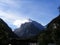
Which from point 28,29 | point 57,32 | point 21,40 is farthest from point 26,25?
point 57,32

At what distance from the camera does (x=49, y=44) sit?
139 ft

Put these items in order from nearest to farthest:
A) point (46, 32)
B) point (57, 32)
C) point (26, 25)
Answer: point (57, 32) → point (46, 32) → point (26, 25)

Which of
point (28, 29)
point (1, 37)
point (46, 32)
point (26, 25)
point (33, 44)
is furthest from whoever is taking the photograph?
point (26, 25)

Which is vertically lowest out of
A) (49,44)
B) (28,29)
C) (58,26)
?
(49,44)

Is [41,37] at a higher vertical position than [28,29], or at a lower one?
lower

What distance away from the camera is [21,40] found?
155 ft

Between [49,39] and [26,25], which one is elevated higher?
[26,25]

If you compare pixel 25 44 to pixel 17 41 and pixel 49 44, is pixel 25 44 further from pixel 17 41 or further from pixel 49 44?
pixel 49 44

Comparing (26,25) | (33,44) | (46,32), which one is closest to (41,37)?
(46,32)

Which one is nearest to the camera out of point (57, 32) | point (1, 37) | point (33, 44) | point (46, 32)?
point (1, 37)

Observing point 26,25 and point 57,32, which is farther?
point 26,25

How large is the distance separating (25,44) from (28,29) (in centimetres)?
8697

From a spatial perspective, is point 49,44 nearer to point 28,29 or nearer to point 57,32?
point 57,32

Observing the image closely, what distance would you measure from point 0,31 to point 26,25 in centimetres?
10972
